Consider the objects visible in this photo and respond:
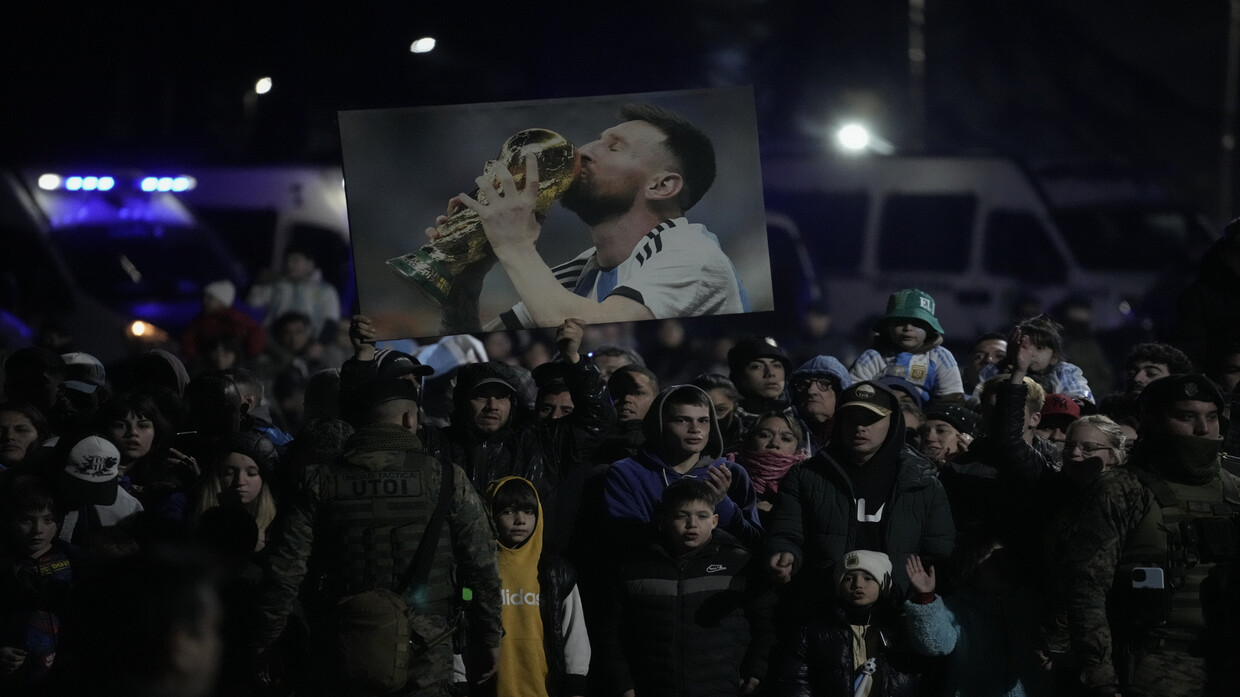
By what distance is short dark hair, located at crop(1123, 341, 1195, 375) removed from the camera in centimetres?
740

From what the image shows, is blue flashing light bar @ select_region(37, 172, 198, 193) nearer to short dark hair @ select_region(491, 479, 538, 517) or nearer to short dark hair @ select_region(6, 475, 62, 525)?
short dark hair @ select_region(6, 475, 62, 525)

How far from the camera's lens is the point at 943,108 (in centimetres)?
2239

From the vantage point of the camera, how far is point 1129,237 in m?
17.2

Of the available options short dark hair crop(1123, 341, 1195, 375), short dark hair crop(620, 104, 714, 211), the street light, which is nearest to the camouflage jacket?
short dark hair crop(620, 104, 714, 211)

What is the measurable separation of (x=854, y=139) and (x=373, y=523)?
1287 cm

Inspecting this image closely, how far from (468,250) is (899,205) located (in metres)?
10.8

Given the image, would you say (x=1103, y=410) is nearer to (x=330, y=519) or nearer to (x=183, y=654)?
(x=330, y=519)

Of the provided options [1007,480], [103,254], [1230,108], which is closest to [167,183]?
[103,254]

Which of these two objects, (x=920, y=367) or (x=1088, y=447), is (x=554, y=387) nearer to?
(x=920, y=367)

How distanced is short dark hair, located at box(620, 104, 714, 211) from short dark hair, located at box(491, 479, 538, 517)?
65.1 inches

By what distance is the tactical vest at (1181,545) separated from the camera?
5.48 metres

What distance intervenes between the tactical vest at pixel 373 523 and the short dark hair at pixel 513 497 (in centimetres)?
85

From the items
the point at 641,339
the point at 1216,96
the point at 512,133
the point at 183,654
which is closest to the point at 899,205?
the point at 641,339

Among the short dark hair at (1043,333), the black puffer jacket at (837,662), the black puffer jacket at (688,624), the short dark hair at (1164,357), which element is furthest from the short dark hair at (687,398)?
the short dark hair at (1164,357)
